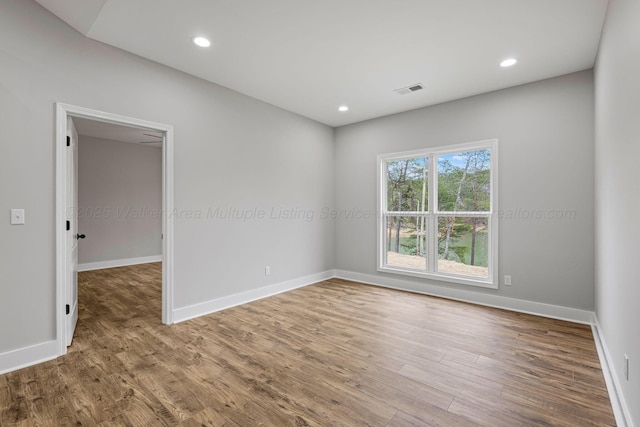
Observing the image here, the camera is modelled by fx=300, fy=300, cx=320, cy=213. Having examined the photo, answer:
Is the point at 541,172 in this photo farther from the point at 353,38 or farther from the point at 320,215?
the point at 320,215

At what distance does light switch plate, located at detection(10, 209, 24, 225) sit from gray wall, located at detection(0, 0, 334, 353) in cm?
4

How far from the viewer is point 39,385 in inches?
85.8

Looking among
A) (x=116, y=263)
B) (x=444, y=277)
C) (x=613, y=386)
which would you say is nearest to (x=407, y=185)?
(x=444, y=277)

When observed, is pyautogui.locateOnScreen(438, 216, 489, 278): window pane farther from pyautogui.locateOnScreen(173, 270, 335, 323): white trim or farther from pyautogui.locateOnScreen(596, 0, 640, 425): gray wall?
pyautogui.locateOnScreen(173, 270, 335, 323): white trim

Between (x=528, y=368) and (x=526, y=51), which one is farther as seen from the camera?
(x=526, y=51)

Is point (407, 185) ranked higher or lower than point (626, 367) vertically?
higher

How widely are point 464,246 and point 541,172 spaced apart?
132 centimetres

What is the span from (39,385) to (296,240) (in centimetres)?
335

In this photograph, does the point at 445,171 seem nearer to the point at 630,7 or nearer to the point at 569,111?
the point at 569,111

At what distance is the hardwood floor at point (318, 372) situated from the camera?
6.16 feet

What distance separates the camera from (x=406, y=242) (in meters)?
4.95

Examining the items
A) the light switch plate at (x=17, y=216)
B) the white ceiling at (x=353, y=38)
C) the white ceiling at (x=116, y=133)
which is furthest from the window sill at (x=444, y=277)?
the white ceiling at (x=116, y=133)

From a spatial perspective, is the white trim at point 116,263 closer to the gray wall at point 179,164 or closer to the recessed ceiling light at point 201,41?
the gray wall at point 179,164

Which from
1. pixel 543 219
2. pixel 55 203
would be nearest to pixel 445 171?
pixel 543 219
